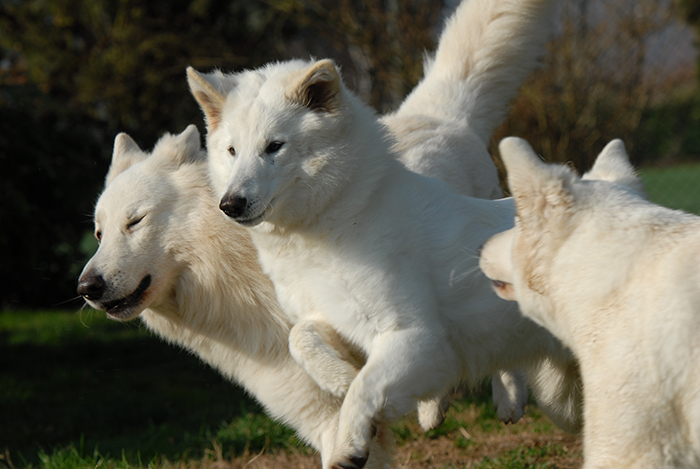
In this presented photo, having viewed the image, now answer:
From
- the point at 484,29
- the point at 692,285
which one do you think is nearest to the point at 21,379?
the point at 484,29

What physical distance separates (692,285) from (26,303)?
11102mm

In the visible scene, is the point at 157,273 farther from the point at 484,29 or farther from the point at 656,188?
the point at 656,188

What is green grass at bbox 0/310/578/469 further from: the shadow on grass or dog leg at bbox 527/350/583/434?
dog leg at bbox 527/350/583/434

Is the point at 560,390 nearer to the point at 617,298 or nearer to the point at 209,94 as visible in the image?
the point at 617,298

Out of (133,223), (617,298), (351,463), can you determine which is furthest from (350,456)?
(133,223)

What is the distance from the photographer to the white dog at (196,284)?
11.1 feet

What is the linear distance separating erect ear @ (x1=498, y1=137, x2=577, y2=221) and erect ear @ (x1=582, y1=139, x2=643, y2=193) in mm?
592

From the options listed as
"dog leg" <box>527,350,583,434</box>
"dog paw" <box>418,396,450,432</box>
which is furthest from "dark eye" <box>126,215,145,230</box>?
"dog leg" <box>527,350,583,434</box>

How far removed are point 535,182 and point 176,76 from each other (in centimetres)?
1026

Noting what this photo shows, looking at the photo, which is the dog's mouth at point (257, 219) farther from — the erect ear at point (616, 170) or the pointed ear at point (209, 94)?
the erect ear at point (616, 170)

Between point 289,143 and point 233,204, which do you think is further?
point 289,143

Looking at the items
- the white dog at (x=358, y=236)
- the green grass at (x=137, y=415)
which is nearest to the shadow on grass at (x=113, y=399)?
the green grass at (x=137, y=415)

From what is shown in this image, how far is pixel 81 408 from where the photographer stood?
6223mm

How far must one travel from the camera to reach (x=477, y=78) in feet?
14.9
